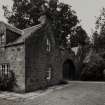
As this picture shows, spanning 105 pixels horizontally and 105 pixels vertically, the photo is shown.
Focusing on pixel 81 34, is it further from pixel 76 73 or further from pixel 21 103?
pixel 21 103

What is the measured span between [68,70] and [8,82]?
1391 centimetres

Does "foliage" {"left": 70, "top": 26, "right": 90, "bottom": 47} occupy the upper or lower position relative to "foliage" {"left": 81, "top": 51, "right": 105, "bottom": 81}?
upper

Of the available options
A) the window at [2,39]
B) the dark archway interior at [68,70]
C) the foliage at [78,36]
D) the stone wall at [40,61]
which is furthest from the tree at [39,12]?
the window at [2,39]

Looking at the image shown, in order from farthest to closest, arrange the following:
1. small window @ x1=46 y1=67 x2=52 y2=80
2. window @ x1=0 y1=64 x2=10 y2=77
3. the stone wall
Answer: small window @ x1=46 y1=67 x2=52 y2=80, window @ x1=0 y1=64 x2=10 y2=77, the stone wall

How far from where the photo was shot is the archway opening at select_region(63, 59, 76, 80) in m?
26.3

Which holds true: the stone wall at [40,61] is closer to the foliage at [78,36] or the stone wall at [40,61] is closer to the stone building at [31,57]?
the stone building at [31,57]

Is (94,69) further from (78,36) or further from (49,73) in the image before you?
(49,73)

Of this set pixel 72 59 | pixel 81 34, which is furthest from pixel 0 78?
pixel 81 34

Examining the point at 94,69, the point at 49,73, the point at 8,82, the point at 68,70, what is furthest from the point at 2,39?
the point at 94,69

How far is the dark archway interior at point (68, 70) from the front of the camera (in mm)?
26334

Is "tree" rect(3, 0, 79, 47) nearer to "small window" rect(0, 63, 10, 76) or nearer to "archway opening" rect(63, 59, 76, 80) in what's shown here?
"archway opening" rect(63, 59, 76, 80)

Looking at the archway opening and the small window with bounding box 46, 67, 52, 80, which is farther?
the archway opening

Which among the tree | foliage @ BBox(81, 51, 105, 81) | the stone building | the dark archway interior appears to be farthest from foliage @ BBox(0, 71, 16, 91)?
the tree

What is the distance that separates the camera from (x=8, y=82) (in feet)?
52.0
